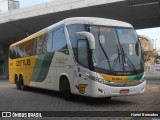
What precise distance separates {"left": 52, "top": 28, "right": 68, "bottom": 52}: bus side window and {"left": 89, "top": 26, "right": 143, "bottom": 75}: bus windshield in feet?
6.56

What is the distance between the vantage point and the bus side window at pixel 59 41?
15.1 meters

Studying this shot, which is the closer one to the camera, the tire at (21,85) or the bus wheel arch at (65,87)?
the bus wheel arch at (65,87)

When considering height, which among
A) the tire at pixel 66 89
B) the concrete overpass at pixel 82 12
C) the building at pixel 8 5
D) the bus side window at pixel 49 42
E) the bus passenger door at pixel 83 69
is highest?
the building at pixel 8 5

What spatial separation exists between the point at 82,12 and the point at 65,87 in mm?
20811

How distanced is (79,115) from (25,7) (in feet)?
94.0

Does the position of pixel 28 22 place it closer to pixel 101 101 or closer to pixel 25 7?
pixel 25 7

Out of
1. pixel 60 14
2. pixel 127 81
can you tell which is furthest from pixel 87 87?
pixel 60 14

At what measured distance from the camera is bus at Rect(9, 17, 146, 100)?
1286 cm

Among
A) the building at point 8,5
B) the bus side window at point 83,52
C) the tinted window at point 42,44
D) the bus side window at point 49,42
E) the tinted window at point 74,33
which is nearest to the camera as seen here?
the bus side window at point 83,52

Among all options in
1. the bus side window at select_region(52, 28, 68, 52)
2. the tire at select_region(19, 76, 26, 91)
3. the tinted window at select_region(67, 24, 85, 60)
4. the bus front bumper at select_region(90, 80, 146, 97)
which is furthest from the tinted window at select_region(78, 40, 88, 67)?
the tire at select_region(19, 76, 26, 91)

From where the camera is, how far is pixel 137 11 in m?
34.0

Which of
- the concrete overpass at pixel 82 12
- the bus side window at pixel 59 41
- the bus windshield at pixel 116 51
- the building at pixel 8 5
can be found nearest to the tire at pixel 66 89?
the bus side window at pixel 59 41

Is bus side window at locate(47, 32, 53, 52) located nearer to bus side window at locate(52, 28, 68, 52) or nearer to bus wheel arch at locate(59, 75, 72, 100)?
bus side window at locate(52, 28, 68, 52)

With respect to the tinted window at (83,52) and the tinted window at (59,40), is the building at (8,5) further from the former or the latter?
the tinted window at (83,52)
